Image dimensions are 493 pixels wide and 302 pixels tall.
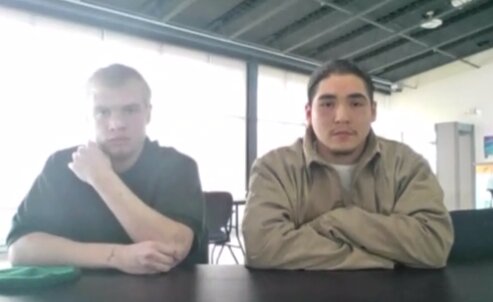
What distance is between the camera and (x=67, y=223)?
4.60ft

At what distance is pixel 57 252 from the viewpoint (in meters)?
1.22

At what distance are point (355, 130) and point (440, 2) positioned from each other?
668 centimetres

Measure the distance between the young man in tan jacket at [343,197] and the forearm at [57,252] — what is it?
0.36 metres

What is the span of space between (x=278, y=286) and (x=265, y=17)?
6214mm

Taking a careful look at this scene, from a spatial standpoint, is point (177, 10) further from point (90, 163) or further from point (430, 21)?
point (90, 163)

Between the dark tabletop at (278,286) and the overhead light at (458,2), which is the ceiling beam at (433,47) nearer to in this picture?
the overhead light at (458,2)

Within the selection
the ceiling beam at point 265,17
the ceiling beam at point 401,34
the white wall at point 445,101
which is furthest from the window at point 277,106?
the white wall at point 445,101

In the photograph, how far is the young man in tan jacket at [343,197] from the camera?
1152 mm

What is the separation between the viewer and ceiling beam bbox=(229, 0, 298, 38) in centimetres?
638

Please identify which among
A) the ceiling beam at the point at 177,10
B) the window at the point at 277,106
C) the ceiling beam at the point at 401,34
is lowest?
the window at the point at 277,106

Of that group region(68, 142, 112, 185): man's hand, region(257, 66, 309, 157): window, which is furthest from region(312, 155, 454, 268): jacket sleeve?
region(257, 66, 309, 157): window

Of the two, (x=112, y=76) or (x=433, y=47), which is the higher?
(x=433, y=47)

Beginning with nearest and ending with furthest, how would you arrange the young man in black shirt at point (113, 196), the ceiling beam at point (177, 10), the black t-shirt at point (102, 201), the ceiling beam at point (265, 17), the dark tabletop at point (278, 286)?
1. the dark tabletop at point (278, 286)
2. the young man in black shirt at point (113, 196)
3. the black t-shirt at point (102, 201)
4. the ceiling beam at point (177, 10)
5. the ceiling beam at point (265, 17)

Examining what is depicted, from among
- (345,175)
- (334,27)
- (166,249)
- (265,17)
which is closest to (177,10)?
(265,17)
